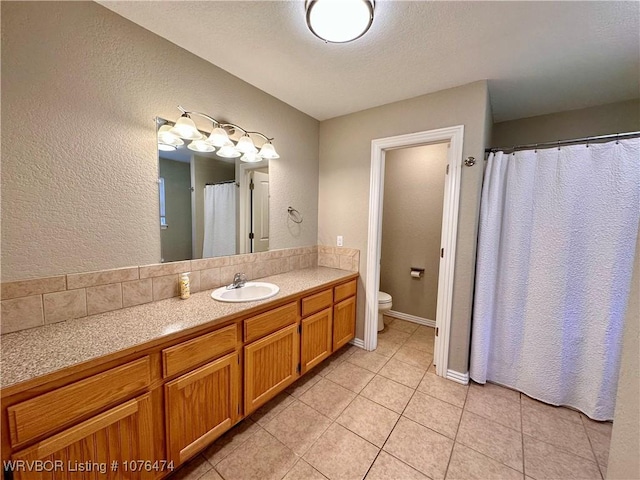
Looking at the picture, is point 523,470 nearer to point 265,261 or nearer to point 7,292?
point 265,261

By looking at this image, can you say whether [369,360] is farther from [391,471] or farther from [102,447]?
[102,447]

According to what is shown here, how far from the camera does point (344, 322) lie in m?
2.39

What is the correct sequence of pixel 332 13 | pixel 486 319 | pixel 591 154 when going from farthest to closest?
pixel 486 319 → pixel 591 154 → pixel 332 13

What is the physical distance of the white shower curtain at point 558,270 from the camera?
5.36ft

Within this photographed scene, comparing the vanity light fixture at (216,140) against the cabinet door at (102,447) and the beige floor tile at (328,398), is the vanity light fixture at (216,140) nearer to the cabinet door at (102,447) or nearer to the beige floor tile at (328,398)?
the cabinet door at (102,447)

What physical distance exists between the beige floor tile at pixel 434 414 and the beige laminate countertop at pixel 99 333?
4.12 ft

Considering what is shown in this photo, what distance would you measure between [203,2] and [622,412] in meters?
2.22

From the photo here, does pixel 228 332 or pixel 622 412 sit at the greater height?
pixel 622 412

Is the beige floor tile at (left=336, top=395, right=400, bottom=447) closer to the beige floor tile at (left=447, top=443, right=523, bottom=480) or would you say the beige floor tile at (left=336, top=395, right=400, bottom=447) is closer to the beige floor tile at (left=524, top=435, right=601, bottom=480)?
the beige floor tile at (left=447, top=443, right=523, bottom=480)

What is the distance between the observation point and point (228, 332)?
1.38 metres

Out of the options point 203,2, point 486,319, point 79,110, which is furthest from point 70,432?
point 486,319

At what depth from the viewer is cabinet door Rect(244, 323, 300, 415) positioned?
1524 mm

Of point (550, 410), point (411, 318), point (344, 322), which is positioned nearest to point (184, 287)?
point (344, 322)

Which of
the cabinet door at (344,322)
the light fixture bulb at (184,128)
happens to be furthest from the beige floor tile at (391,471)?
the light fixture bulb at (184,128)
